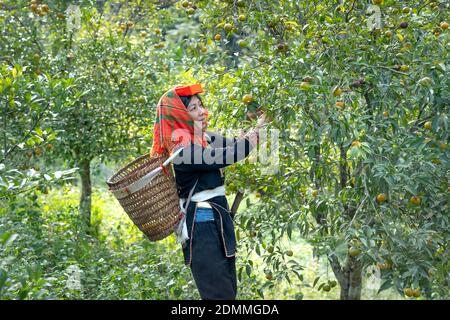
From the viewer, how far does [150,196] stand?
3045 mm

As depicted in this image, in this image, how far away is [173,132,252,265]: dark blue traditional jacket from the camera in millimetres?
3020

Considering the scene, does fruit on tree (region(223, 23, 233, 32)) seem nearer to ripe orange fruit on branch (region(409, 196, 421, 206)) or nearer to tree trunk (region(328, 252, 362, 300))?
ripe orange fruit on branch (region(409, 196, 421, 206))

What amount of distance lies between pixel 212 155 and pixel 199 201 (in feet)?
0.73

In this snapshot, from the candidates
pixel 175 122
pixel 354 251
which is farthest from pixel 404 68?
pixel 175 122

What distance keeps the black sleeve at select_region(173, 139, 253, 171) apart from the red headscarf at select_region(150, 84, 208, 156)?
0.19 feet

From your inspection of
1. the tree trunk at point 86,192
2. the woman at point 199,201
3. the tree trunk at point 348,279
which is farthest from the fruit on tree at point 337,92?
the tree trunk at point 86,192

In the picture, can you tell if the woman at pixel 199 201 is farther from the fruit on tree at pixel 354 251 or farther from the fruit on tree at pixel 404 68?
the fruit on tree at pixel 404 68

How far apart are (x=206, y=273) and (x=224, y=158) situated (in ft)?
1.59

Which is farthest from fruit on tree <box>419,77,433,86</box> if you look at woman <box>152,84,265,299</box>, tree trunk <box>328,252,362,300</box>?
tree trunk <box>328,252,362,300</box>

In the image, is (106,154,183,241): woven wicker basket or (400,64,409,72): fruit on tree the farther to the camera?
(400,64,409,72): fruit on tree

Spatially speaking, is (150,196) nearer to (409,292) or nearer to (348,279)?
(409,292)

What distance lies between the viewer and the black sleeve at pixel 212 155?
3.01m

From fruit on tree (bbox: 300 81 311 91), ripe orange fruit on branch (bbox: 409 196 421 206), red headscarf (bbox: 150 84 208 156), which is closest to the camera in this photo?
fruit on tree (bbox: 300 81 311 91)
